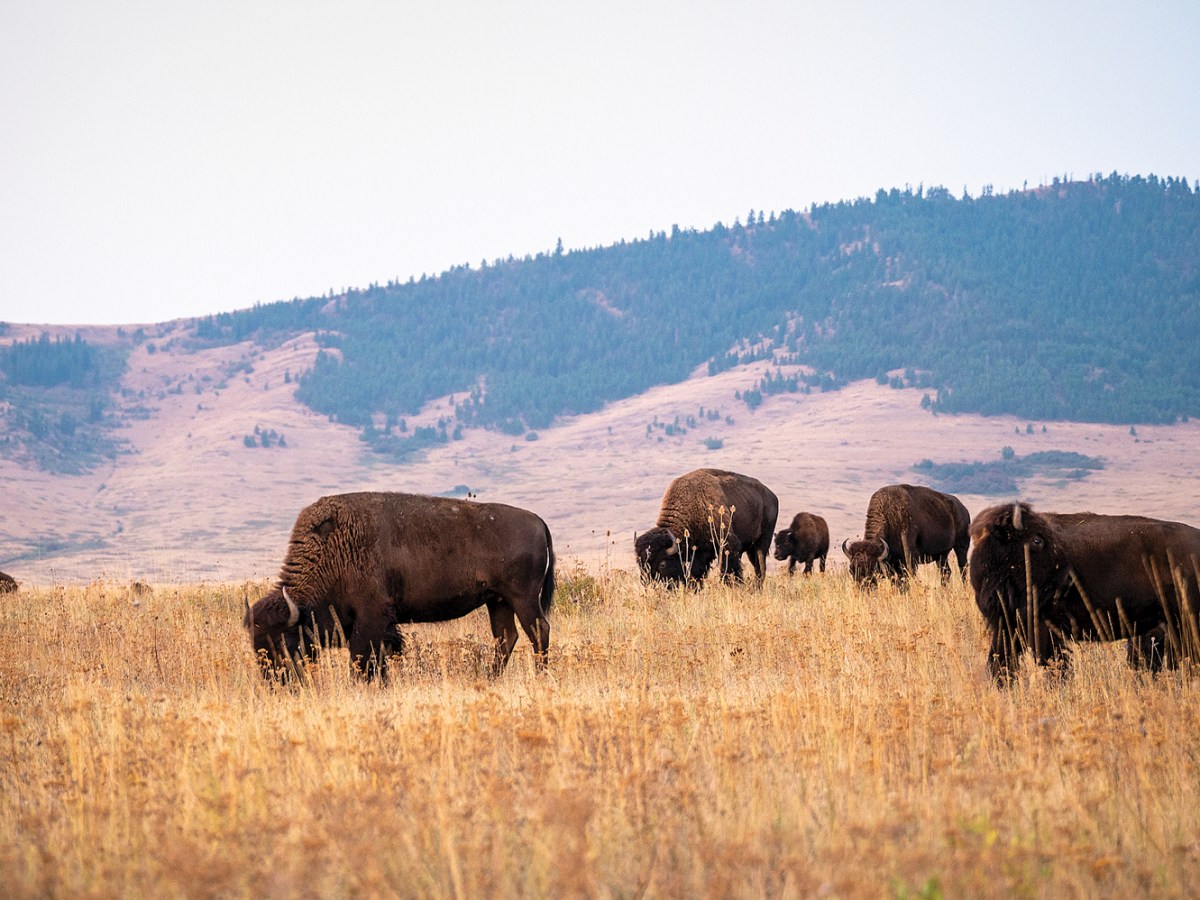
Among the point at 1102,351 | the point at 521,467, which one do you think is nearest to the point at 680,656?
the point at 521,467

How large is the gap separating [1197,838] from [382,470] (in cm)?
13990

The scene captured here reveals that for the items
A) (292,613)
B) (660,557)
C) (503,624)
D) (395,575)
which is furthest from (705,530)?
(292,613)

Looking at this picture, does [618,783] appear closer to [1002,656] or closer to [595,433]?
[1002,656]

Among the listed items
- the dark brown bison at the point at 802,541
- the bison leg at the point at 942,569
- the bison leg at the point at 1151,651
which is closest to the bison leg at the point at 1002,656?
the bison leg at the point at 1151,651

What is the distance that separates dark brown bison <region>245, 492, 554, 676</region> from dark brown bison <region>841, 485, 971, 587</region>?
26.4 feet

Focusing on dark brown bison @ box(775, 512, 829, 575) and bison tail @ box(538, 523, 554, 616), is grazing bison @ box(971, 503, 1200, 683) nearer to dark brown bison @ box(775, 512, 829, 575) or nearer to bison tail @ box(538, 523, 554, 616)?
bison tail @ box(538, 523, 554, 616)

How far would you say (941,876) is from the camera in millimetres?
4262

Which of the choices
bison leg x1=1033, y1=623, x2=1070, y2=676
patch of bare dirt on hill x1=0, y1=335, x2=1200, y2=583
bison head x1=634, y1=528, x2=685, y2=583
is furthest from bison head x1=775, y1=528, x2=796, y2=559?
patch of bare dirt on hill x1=0, y1=335, x2=1200, y2=583

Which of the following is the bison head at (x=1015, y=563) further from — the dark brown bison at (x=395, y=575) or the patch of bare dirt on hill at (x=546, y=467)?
the patch of bare dirt on hill at (x=546, y=467)

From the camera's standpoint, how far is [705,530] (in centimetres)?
1812

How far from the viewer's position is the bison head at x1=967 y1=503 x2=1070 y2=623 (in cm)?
820

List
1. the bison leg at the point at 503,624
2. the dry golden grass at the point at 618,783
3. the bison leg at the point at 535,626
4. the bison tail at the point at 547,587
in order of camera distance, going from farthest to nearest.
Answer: the bison tail at the point at 547,587 < the bison leg at the point at 503,624 < the bison leg at the point at 535,626 < the dry golden grass at the point at 618,783

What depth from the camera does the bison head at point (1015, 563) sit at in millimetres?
8203

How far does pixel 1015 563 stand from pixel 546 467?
425ft
